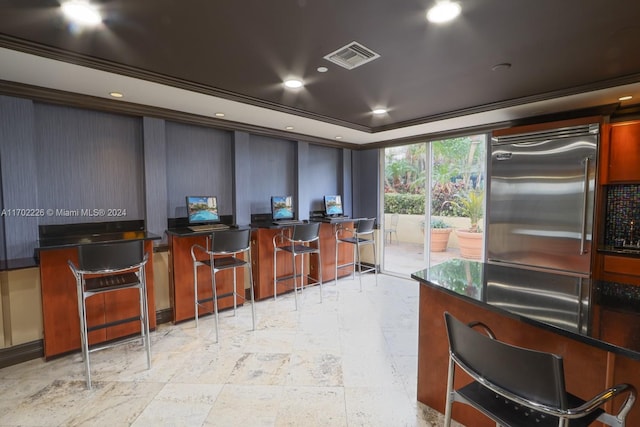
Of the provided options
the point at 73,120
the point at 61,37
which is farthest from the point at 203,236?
the point at 61,37

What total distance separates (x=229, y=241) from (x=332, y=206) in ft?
7.60

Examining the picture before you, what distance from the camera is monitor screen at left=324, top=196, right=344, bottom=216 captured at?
16.4 ft

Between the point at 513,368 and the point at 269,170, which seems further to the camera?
the point at 269,170

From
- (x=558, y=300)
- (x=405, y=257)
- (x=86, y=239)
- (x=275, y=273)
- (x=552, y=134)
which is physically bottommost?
(x=405, y=257)

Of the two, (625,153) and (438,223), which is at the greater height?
(625,153)

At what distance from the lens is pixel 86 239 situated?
2.73 metres

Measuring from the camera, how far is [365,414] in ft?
6.43

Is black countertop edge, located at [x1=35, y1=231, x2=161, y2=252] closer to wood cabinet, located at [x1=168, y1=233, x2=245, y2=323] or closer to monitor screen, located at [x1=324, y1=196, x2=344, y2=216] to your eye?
wood cabinet, located at [x1=168, y1=233, x2=245, y2=323]

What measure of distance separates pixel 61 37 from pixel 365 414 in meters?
3.01

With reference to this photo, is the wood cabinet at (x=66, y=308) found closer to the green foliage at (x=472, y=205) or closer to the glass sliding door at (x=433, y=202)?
the glass sliding door at (x=433, y=202)

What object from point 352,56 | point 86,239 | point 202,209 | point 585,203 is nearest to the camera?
point 352,56

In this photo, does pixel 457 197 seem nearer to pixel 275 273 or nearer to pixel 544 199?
pixel 544 199

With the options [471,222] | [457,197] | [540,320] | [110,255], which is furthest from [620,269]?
[110,255]

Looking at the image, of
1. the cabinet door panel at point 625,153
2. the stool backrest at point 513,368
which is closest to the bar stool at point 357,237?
the cabinet door panel at point 625,153
